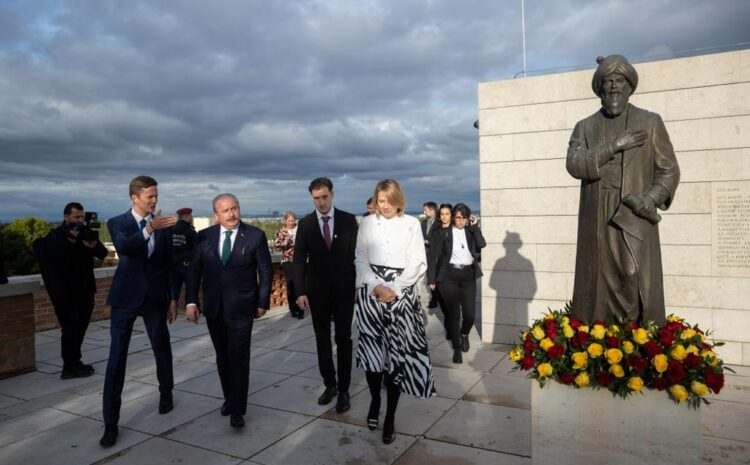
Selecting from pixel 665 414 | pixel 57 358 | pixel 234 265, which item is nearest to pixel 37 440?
pixel 234 265

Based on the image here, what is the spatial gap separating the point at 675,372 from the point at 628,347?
10.6 inches

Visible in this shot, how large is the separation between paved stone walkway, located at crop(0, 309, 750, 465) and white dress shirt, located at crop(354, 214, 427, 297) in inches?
49.0

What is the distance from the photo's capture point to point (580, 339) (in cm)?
315

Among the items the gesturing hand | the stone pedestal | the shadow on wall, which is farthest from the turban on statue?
the shadow on wall

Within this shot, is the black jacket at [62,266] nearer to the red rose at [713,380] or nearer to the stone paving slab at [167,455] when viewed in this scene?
the stone paving slab at [167,455]

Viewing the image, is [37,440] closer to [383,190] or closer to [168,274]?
[168,274]

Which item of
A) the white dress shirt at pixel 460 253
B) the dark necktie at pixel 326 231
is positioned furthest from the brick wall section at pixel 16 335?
the white dress shirt at pixel 460 253

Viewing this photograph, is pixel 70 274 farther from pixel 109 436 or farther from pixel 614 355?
pixel 614 355

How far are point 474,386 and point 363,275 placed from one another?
82.4 inches

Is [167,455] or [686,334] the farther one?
[167,455]

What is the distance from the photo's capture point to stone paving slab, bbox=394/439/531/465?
3.64 meters

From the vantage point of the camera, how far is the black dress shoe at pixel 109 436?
4012mm

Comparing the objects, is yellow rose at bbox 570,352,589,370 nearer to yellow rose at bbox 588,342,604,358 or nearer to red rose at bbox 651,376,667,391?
yellow rose at bbox 588,342,604,358

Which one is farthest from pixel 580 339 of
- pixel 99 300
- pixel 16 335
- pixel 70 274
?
pixel 99 300
